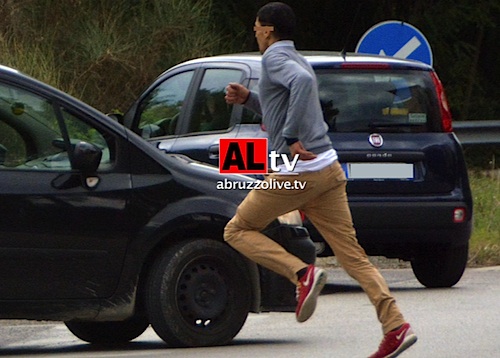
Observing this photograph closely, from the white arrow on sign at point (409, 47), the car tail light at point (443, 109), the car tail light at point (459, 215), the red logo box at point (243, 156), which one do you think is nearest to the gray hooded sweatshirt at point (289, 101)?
the red logo box at point (243, 156)

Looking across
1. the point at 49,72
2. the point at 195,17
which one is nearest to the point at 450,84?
the point at 195,17

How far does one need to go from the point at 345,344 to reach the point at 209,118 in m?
3.03

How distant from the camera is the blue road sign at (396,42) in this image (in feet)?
54.6

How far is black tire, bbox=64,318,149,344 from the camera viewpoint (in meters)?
9.57

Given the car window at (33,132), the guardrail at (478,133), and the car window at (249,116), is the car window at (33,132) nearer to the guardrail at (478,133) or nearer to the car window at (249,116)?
the car window at (249,116)

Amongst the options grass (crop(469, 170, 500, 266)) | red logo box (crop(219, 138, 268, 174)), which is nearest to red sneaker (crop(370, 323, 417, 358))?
red logo box (crop(219, 138, 268, 174))

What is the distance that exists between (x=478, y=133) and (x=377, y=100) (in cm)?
512

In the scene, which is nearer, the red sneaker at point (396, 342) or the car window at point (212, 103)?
the red sneaker at point (396, 342)

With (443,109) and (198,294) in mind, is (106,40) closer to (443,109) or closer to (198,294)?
(443,109)

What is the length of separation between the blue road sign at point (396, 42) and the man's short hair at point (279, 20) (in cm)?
833

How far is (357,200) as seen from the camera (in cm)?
1145

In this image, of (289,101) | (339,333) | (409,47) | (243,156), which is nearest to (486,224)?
(409,47)

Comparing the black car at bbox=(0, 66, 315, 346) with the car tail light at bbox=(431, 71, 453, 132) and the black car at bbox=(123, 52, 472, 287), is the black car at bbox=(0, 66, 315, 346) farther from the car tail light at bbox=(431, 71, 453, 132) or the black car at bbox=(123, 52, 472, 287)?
the car tail light at bbox=(431, 71, 453, 132)

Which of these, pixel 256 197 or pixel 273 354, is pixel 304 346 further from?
pixel 256 197
